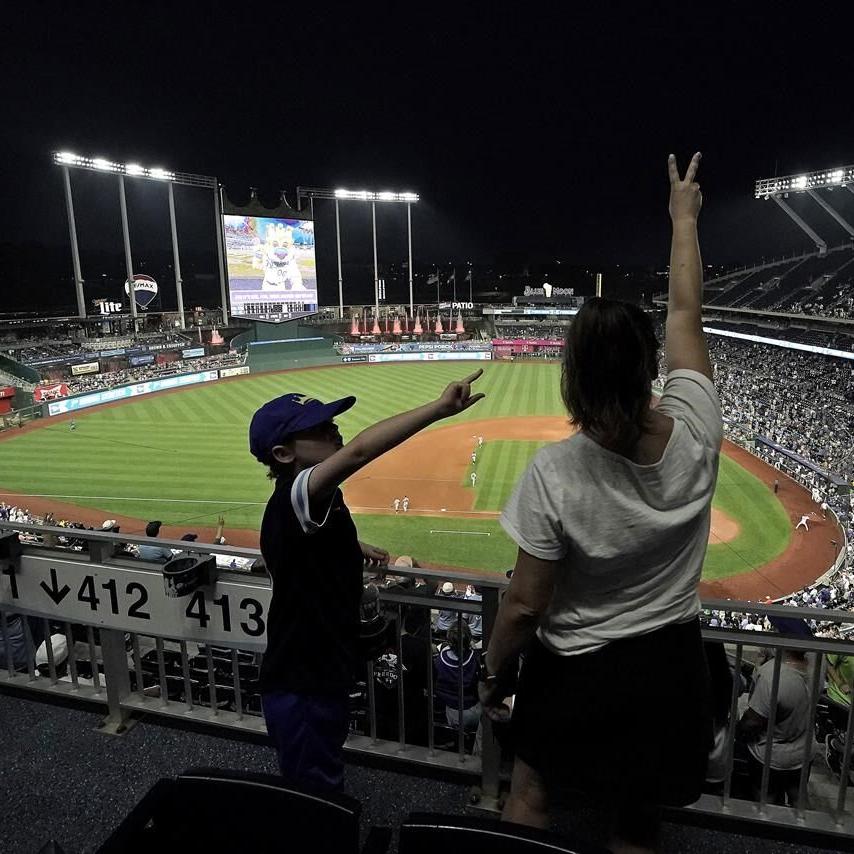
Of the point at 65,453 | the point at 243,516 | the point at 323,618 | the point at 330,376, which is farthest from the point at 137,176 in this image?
the point at 323,618

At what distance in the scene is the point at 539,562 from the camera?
1604mm

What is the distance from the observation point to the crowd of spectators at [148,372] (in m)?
34.5

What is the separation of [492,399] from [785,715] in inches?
1194

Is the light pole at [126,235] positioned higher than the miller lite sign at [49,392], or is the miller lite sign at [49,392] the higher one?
the light pole at [126,235]

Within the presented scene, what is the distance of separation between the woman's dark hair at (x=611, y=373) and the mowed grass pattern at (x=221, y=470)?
1285cm

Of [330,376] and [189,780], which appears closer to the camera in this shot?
[189,780]

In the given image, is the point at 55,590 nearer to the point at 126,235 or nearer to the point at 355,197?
the point at 126,235

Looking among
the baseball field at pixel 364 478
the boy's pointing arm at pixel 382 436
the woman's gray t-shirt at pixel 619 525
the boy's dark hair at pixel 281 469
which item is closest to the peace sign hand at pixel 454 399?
the boy's pointing arm at pixel 382 436

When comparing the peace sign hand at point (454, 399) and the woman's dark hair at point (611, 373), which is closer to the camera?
the woman's dark hair at point (611, 373)

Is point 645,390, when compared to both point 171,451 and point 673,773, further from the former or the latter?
point 171,451

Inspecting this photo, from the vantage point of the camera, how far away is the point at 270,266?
4572 cm

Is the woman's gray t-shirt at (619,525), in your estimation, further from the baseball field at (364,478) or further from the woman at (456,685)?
the baseball field at (364,478)

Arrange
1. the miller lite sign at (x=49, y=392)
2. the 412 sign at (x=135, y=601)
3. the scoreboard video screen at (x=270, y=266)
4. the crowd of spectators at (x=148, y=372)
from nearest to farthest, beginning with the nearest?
the 412 sign at (x=135, y=601) → the miller lite sign at (x=49, y=392) → the crowd of spectators at (x=148, y=372) → the scoreboard video screen at (x=270, y=266)

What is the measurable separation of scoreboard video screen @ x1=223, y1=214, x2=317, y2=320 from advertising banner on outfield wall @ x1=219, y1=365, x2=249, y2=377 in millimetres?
4169
